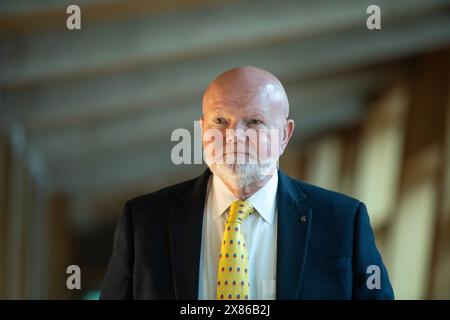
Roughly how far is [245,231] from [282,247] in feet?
0.47

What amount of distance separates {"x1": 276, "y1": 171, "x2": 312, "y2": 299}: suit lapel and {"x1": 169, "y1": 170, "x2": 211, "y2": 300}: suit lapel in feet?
0.83

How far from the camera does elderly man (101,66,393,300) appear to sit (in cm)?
256

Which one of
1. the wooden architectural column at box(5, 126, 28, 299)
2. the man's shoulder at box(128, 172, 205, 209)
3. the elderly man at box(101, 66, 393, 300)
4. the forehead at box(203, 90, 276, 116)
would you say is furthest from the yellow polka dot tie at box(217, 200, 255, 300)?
the wooden architectural column at box(5, 126, 28, 299)

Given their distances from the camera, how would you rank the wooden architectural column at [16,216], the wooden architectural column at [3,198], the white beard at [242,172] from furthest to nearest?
the wooden architectural column at [16,216] < the wooden architectural column at [3,198] < the white beard at [242,172]

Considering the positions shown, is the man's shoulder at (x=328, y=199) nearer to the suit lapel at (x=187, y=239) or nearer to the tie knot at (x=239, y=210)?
the tie knot at (x=239, y=210)

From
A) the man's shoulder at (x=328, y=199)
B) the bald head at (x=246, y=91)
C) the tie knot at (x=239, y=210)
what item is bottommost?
the tie knot at (x=239, y=210)

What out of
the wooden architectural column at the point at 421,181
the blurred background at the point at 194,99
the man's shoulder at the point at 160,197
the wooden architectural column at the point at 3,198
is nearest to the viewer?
the man's shoulder at the point at 160,197

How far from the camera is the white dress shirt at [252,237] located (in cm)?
260

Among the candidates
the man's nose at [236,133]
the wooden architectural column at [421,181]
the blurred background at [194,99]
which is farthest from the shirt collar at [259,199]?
the wooden architectural column at [421,181]

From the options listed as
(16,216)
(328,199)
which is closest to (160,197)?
(328,199)

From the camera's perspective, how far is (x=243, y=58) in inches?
521

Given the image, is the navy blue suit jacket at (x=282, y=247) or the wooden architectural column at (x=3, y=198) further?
the wooden architectural column at (x=3, y=198)

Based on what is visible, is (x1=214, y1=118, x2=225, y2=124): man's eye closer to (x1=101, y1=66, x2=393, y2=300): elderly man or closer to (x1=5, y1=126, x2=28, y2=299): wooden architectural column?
(x1=101, y1=66, x2=393, y2=300): elderly man

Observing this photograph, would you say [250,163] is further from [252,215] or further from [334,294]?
[334,294]
